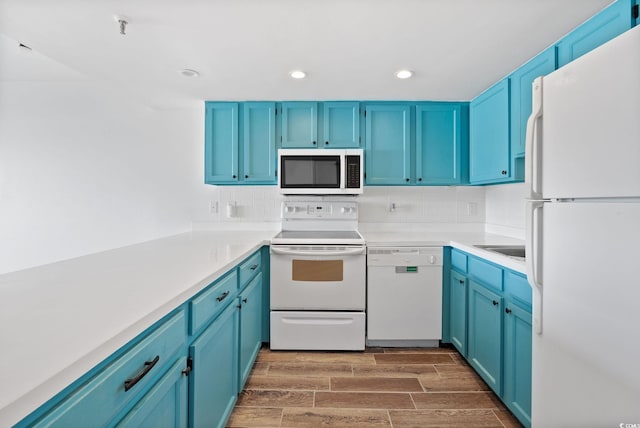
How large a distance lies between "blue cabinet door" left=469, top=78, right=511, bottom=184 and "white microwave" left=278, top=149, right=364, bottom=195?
39.3 inches

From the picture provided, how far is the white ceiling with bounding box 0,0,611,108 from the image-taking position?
1482mm

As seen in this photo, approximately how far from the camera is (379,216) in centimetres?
306

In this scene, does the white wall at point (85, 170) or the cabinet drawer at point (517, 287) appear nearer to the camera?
the cabinet drawer at point (517, 287)

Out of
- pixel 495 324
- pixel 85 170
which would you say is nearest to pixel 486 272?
pixel 495 324

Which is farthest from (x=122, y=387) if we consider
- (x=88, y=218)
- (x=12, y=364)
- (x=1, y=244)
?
(x=1, y=244)

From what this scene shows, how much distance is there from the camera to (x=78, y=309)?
81cm

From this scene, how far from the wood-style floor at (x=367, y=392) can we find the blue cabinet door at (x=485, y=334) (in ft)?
0.45

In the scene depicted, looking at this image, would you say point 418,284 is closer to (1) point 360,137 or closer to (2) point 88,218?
(1) point 360,137

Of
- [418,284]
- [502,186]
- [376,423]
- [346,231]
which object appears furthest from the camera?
A: [346,231]

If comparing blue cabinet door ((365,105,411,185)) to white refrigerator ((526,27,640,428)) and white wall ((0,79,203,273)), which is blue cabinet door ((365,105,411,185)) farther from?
white wall ((0,79,203,273))

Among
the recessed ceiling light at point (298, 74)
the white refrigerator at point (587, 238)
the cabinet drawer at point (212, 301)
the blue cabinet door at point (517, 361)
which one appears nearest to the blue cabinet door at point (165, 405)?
the cabinet drawer at point (212, 301)

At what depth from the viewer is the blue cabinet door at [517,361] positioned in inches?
60.4

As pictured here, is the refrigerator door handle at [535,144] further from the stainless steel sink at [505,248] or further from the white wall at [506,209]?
the white wall at [506,209]

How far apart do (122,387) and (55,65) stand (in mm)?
3007
